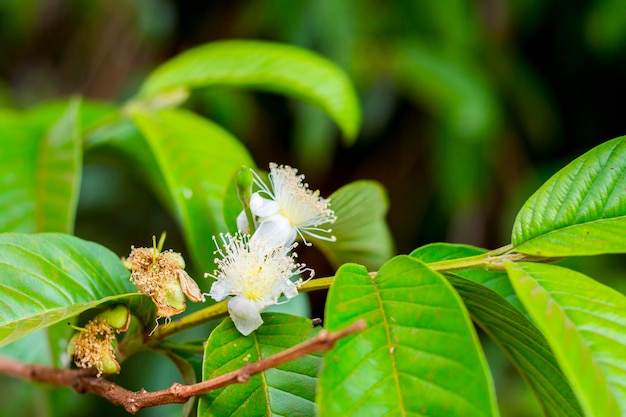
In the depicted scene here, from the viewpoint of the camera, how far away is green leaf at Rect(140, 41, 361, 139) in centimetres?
100

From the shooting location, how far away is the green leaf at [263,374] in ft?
1.58

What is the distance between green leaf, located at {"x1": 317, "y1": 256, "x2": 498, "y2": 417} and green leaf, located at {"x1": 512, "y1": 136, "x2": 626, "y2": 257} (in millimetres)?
123

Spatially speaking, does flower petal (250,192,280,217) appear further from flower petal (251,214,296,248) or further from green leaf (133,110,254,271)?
green leaf (133,110,254,271)

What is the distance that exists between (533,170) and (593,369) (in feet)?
5.72

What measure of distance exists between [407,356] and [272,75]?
2.18 feet

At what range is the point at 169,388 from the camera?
0.46 meters

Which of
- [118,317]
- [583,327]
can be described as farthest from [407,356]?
[118,317]

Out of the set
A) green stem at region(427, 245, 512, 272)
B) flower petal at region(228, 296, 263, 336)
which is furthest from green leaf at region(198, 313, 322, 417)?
green stem at region(427, 245, 512, 272)

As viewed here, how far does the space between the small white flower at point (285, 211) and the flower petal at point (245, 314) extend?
0.07 metres

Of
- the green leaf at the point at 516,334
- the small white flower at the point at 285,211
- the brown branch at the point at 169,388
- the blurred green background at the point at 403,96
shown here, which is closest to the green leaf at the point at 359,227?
the small white flower at the point at 285,211

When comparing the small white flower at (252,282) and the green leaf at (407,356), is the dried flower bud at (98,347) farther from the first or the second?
the green leaf at (407,356)

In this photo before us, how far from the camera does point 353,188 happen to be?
0.65m

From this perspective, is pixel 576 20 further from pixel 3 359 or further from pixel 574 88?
pixel 3 359

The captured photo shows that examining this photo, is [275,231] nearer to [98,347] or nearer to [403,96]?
[98,347]
